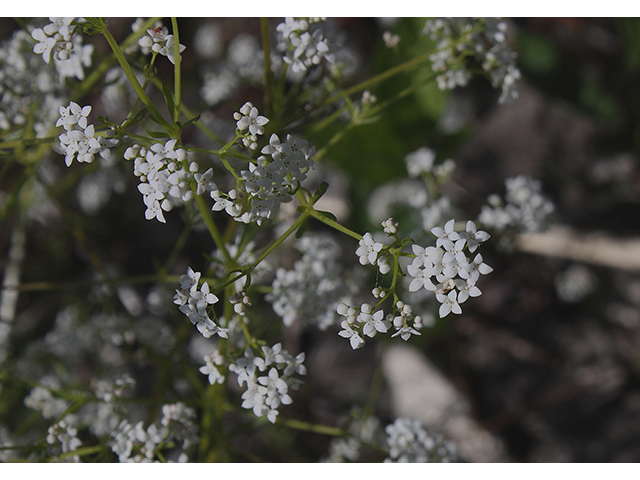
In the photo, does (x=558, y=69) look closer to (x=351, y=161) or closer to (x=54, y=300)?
(x=351, y=161)

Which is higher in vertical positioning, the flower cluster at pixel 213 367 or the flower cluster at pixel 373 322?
the flower cluster at pixel 373 322

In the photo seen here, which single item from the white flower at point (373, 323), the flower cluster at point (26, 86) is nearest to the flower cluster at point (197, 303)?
the white flower at point (373, 323)

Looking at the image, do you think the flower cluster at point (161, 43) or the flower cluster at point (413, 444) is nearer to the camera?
the flower cluster at point (161, 43)

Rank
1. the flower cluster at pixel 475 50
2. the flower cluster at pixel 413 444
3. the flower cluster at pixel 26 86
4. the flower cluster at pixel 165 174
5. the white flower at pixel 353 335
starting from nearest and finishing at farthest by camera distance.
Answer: the flower cluster at pixel 165 174 < the white flower at pixel 353 335 < the flower cluster at pixel 475 50 < the flower cluster at pixel 413 444 < the flower cluster at pixel 26 86

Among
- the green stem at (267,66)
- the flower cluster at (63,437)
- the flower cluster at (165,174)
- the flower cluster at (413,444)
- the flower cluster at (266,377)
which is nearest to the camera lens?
the flower cluster at (165,174)

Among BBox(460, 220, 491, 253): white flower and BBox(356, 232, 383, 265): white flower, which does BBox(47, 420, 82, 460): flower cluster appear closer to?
BBox(356, 232, 383, 265): white flower

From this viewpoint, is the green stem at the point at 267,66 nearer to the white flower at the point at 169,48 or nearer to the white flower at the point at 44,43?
the white flower at the point at 169,48

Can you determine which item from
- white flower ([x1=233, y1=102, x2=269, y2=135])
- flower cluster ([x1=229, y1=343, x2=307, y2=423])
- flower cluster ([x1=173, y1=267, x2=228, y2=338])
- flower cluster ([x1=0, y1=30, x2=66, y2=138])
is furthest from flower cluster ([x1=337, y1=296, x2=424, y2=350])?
flower cluster ([x1=0, y1=30, x2=66, y2=138])
